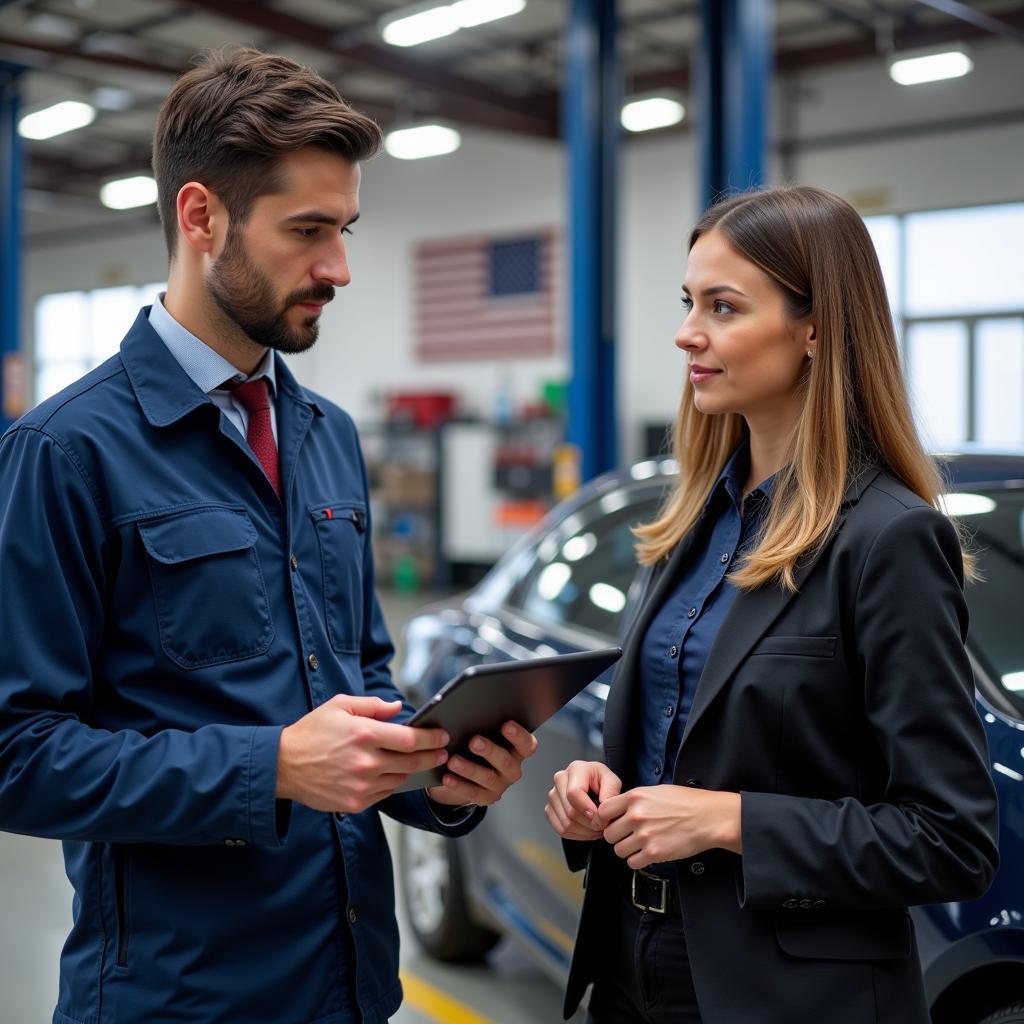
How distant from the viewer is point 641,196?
1372 cm

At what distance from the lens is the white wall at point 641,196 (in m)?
11.4

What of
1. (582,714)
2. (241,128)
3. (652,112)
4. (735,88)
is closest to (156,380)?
(241,128)

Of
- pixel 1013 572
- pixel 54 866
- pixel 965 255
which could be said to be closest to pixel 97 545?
pixel 1013 572

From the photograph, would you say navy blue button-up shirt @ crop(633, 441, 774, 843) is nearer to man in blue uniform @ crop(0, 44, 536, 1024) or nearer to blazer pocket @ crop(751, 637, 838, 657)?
blazer pocket @ crop(751, 637, 838, 657)

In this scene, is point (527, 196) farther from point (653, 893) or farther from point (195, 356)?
point (653, 893)

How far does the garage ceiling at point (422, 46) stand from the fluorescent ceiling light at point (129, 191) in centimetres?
183

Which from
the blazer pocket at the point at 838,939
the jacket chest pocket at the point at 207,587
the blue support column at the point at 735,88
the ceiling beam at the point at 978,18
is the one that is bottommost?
the blazer pocket at the point at 838,939

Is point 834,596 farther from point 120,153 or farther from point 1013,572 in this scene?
point 120,153

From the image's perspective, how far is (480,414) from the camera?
49.4 feet

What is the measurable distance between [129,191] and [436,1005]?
49.3 feet

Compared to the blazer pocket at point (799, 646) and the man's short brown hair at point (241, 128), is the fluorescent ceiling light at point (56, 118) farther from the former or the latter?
the blazer pocket at point (799, 646)

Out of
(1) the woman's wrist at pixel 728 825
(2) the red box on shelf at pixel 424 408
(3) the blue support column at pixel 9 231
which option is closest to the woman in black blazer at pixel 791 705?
(1) the woman's wrist at pixel 728 825

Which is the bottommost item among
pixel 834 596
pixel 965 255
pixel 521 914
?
pixel 521 914

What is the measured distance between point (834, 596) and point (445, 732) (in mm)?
511
